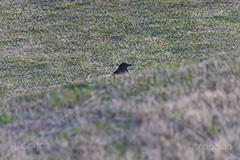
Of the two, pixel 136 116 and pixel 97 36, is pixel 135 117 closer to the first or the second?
pixel 136 116

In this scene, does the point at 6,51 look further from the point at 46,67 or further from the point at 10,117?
the point at 10,117

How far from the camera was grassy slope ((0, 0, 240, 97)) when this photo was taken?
56.7 ft

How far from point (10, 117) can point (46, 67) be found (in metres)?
13.9

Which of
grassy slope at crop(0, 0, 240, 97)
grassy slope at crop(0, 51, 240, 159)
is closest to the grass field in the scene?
grassy slope at crop(0, 51, 240, 159)

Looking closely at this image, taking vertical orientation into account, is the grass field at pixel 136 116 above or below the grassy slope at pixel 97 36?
above

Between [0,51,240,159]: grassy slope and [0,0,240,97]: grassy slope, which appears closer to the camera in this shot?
[0,51,240,159]: grassy slope

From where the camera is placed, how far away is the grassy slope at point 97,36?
1730 centimetres

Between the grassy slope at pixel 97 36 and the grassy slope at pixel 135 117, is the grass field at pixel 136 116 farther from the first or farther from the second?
the grassy slope at pixel 97 36

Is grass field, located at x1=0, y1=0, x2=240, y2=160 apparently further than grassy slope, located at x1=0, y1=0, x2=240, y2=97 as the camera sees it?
No

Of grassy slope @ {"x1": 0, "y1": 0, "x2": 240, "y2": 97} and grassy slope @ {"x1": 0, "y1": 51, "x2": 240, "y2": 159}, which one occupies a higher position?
grassy slope @ {"x1": 0, "y1": 51, "x2": 240, "y2": 159}

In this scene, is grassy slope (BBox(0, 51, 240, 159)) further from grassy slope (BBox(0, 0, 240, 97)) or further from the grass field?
grassy slope (BBox(0, 0, 240, 97))

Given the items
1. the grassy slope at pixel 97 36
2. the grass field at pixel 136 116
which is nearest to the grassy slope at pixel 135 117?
the grass field at pixel 136 116

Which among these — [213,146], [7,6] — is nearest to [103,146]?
[213,146]

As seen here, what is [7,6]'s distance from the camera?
27.9m
